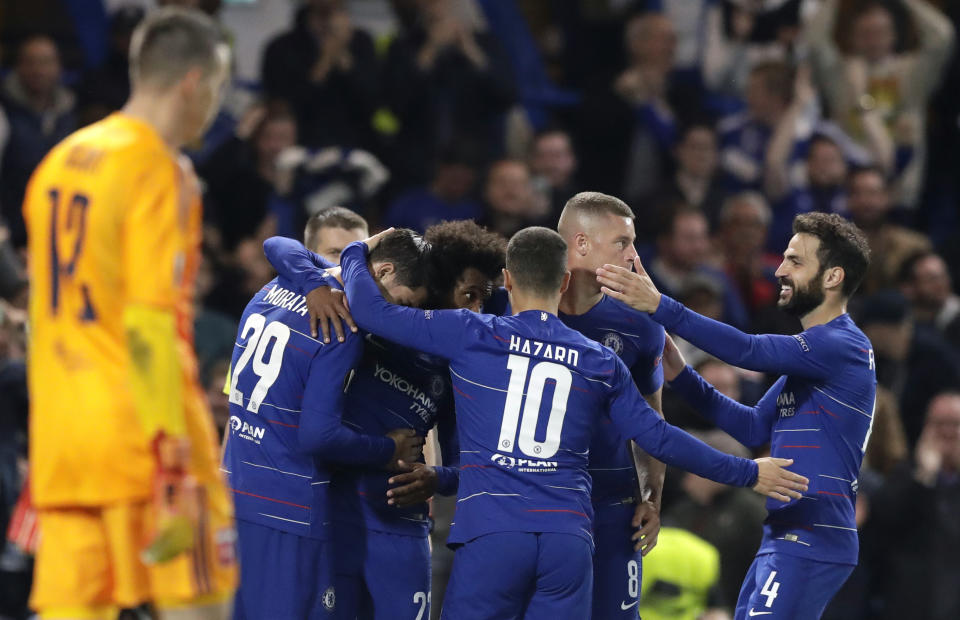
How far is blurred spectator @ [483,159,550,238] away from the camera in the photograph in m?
10.8

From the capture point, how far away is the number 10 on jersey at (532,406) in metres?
5.60

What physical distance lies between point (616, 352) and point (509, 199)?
181 inches

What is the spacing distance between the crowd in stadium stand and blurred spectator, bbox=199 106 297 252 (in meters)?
0.02

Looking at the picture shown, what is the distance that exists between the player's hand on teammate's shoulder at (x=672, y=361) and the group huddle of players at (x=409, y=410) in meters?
0.02

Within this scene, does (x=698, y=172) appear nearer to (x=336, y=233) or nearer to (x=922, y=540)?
(x=922, y=540)

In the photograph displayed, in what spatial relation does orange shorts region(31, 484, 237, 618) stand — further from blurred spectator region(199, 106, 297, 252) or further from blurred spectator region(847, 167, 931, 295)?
blurred spectator region(847, 167, 931, 295)

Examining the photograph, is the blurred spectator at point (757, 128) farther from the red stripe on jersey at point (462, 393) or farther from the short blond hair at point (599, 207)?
the red stripe on jersey at point (462, 393)

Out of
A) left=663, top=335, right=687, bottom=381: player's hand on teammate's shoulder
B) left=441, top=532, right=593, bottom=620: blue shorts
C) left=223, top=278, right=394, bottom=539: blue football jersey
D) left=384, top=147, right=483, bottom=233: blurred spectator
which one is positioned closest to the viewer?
left=441, top=532, right=593, bottom=620: blue shorts

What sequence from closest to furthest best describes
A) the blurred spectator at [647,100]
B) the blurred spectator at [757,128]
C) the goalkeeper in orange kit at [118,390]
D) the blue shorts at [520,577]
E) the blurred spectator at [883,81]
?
the goalkeeper in orange kit at [118,390] → the blue shorts at [520,577] → the blurred spectator at [647,100] → the blurred spectator at [757,128] → the blurred spectator at [883,81]

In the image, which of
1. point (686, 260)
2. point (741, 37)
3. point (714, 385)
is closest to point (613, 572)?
point (714, 385)

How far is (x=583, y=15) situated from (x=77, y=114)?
520 cm

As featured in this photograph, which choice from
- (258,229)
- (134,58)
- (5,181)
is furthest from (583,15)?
(134,58)

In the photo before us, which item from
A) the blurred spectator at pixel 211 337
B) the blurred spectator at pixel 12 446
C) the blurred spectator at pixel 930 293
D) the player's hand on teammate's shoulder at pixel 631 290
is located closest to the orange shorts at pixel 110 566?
the player's hand on teammate's shoulder at pixel 631 290

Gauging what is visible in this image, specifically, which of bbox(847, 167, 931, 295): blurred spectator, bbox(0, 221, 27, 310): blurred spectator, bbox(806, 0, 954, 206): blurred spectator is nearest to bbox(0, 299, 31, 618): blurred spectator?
bbox(0, 221, 27, 310): blurred spectator
